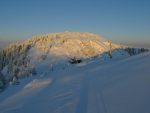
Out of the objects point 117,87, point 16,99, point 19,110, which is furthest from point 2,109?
point 117,87

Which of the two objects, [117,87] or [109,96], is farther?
[117,87]

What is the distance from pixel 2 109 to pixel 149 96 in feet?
26.9

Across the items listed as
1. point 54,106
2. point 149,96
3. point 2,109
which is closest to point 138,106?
point 149,96

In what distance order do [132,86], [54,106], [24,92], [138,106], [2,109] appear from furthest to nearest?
[24,92]
[132,86]
[2,109]
[54,106]
[138,106]

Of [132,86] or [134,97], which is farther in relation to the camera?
[132,86]

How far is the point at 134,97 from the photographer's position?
15.9 m

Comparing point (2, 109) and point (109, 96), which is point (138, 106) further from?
point (2, 109)

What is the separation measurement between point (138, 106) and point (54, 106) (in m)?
4.68

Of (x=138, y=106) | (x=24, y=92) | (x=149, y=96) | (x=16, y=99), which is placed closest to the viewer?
(x=138, y=106)

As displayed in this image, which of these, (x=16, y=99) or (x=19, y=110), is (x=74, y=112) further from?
(x=16, y=99)

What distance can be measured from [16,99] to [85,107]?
22.6 feet

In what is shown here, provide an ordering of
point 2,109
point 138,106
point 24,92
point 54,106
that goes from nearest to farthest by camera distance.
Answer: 1. point 138,106
2. point 54,106
3. point 2,109
4. point 24,92

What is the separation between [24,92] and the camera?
23.7 meters

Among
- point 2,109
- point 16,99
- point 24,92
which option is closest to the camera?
point 2,109
